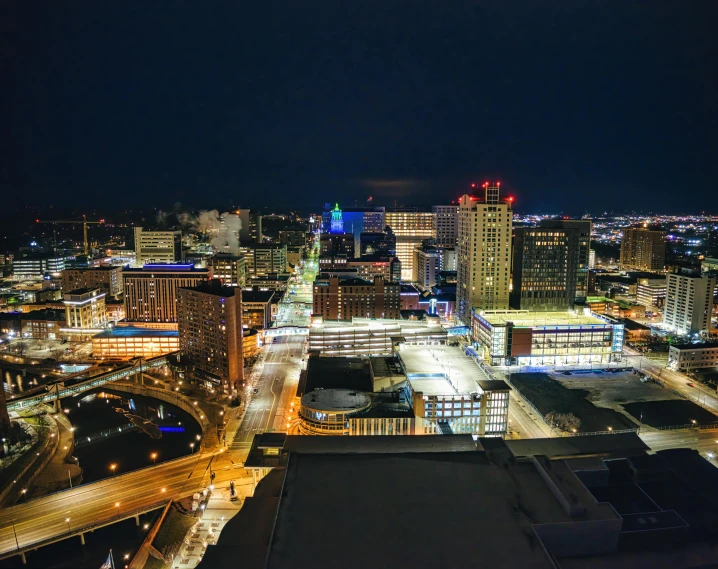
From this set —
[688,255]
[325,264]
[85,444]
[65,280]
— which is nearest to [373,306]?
[325,264]

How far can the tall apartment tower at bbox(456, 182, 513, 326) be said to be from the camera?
39031 mm

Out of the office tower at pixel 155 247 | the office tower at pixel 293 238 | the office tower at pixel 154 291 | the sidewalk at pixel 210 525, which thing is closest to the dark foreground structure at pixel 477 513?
the sidewalk at pixel 210 525

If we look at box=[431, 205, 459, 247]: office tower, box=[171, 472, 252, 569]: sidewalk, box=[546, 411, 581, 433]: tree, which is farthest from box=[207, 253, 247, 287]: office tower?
box=[546, 411, 581, 433]: tree

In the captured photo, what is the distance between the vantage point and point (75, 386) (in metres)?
29.5

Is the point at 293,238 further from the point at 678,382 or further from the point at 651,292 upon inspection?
the point at 678,382

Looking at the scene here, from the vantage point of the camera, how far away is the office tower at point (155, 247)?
59.7 meters

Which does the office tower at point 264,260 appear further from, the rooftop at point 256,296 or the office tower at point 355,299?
the office tower at point 355,299

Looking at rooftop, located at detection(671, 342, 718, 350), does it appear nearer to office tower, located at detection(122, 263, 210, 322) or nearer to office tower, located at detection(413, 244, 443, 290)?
office tower, located at detection(413, 244, 443, 290)

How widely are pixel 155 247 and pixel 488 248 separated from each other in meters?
39.6

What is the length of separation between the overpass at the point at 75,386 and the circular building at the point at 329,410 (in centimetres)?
1395

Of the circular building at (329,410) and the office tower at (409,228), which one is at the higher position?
the office tower at (409,228)

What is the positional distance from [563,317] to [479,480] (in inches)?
1160

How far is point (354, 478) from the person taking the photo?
10.2 m

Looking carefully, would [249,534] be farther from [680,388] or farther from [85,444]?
[680,388]
